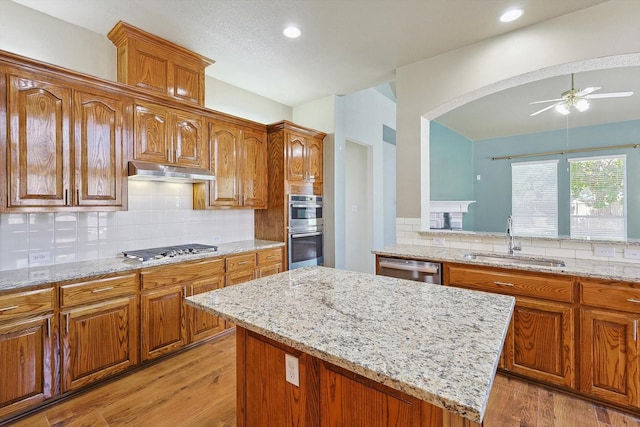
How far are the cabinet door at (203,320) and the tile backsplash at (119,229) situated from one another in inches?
27.0

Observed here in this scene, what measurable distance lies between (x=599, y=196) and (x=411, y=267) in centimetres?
350

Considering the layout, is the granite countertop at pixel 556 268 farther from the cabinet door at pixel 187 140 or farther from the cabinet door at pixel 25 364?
the cabinet door at pixel 25 364

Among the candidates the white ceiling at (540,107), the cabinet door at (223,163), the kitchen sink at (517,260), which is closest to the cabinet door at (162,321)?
the cabinet door at (223,163)

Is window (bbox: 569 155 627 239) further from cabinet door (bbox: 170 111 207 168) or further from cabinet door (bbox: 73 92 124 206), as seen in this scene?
cabinet door (bbox: 73 92 124 206)

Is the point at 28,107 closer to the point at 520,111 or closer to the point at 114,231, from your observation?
the point at 114,231

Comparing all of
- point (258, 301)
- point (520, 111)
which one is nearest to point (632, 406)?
point (258, 301)

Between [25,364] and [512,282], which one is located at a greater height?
[512,282]

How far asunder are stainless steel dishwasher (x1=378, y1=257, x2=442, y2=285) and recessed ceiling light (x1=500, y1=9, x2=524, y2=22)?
2127 mm

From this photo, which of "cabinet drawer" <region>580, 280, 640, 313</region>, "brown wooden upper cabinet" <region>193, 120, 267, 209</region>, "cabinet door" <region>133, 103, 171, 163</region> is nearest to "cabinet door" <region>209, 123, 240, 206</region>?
"brown wooden upper cabinet" <region>193, 120, 267, 209</region>

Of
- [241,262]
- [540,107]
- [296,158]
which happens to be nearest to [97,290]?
[241,262]

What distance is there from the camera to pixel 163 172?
2.55 m

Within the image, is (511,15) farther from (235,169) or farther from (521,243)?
(235,169)

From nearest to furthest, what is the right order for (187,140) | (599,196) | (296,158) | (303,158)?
(187,140) < (296,158) < (303,158) < (599,196)

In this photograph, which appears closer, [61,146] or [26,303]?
[26,303]
